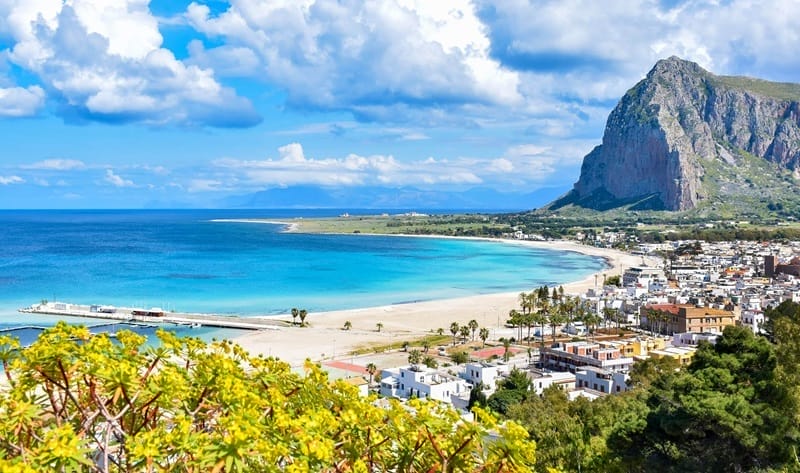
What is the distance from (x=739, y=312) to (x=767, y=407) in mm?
48438

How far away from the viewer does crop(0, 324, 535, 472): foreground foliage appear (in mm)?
4605

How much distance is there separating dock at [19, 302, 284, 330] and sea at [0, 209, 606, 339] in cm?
162

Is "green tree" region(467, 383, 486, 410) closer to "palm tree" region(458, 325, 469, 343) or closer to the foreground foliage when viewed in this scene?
"palm tree" region(458, 325, 469, 343)

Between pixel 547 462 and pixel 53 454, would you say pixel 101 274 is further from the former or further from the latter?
pixel 53 454

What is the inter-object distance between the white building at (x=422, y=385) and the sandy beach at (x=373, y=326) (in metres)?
9.70

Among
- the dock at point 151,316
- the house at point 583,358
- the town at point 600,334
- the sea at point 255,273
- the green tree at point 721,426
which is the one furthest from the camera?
the sea at point 255,273

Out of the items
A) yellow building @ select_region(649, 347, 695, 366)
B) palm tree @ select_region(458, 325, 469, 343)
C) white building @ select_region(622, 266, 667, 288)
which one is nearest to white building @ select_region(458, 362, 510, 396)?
yellow building @ select_region(649, 347, 695, 366)

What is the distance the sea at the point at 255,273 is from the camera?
70.5 meters

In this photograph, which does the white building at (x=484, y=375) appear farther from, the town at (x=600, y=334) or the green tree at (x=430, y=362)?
the green tree at (x=430, y=362)

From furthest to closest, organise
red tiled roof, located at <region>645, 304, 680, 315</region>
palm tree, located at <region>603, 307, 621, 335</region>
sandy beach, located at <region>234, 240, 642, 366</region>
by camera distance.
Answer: palm tree, located at <region>603, 307, 621, 335</region> → red tiled roof, located at <region>645, 304, 680, 315</region> → sandy beach, located at <region>234, 240, 642, 366</region>

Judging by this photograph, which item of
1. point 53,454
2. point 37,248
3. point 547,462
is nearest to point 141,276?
point 37,248

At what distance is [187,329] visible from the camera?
56844 millimetres

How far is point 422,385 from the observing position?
33.2m

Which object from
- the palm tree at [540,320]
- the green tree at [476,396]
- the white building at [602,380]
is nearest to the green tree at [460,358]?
the white building at [602,380]
